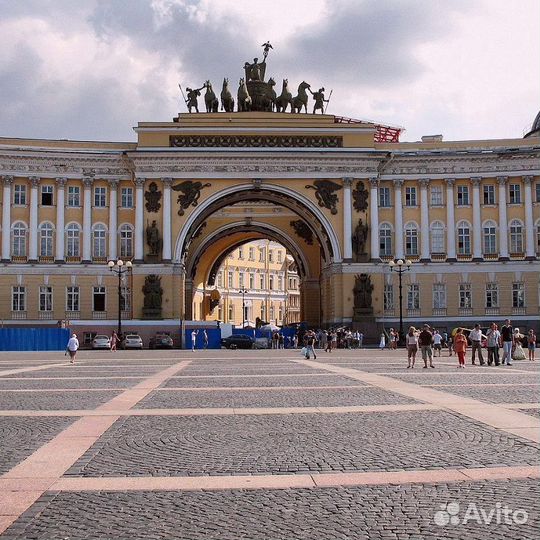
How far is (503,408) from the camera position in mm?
14312

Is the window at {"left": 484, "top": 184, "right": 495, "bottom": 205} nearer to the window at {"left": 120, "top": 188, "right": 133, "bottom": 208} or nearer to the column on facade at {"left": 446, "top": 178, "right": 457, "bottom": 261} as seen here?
the column on facade at {"left": 446, "top": 178, "right": 457, "bottom": 261}

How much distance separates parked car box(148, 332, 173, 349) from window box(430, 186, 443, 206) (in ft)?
73.7

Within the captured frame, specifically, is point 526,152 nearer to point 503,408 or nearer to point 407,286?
point 407,286

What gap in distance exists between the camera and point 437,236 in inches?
2391

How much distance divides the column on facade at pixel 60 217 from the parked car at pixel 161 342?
974cm

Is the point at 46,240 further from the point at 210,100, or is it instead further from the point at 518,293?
the point at 518,293

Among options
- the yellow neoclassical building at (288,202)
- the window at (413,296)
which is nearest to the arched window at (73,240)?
the yellow neoclassical building at (288,202)

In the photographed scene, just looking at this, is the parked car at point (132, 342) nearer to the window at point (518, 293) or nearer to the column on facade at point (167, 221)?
the column on facade at point (167, 221)

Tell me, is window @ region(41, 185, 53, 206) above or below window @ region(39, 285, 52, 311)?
above

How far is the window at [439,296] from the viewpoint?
60.2 m

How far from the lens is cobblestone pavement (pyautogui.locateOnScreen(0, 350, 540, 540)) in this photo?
693cm

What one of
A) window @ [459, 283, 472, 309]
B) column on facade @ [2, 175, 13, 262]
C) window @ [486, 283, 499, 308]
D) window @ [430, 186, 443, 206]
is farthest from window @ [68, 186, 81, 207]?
window @ [486, 283, 499, 308]

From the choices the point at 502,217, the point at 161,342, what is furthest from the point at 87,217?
the point at 502,217

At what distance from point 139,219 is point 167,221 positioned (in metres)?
2.04
